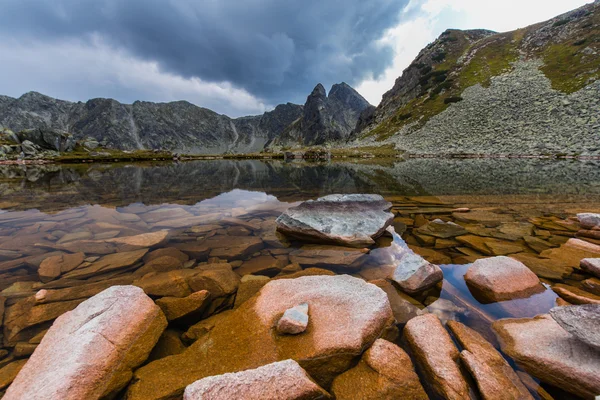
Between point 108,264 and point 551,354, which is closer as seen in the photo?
point 551,354

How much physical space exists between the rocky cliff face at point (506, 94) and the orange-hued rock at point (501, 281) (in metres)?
63.5

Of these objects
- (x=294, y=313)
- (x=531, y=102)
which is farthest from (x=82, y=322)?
(x=531, y=102)

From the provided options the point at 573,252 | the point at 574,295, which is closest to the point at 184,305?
the point at 574,295

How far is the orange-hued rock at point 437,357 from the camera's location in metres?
3.19

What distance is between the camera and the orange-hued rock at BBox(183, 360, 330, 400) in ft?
9.33

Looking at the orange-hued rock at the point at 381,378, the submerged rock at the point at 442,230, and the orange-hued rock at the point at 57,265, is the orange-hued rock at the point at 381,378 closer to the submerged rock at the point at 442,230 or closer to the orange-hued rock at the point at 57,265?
the submerged rock at the point at 442,230

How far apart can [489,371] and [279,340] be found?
9.90ft

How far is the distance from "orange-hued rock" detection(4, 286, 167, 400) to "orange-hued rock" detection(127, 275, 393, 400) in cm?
38

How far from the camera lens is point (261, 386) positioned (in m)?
2.96

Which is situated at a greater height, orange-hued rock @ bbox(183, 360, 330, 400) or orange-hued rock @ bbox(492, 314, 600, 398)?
orange-hued rock @ bbox(183, 360, 330, 400)

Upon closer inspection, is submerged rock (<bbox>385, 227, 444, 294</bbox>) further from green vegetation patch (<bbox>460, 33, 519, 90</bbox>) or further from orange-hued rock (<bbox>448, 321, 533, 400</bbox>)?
green vegetation patch (<bbox>460, 33, 519, 90</bbox>)

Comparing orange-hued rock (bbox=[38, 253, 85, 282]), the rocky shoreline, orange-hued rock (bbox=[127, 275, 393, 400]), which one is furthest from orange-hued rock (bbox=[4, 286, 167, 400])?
orange-hued rock (bbox=[38, 253, 85, 282])

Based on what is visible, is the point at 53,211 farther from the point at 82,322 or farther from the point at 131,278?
the point at 82,322

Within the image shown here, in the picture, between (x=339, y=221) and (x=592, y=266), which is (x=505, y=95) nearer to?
(x=592, y=266)
